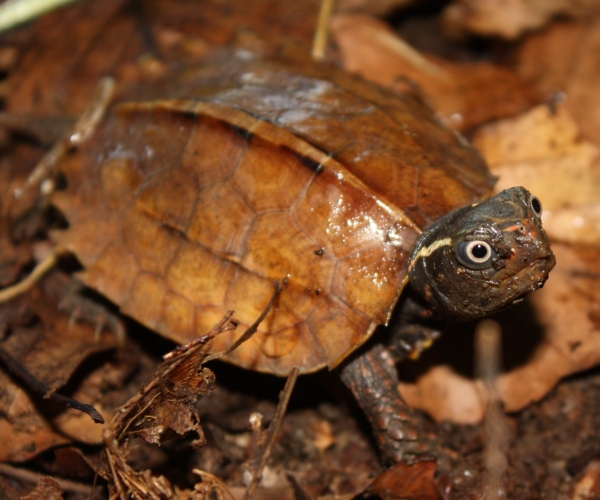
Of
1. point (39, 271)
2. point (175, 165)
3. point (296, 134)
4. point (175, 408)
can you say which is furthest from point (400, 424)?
point (39, 271)

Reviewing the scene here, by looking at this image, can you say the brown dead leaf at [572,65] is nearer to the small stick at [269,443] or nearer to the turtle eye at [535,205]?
the turtle eye at [535,205]

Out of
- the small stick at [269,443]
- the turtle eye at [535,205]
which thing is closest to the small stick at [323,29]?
the turtle eye at [535,205]

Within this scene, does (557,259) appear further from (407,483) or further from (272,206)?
(272,206)

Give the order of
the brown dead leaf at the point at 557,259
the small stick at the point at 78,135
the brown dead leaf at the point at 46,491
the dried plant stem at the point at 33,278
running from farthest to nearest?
the small stick at the point at 78,135
the dried plant stem at the point at 33,278
the brown dead leaf at the point at 557,259
the brown dead leaf at the point at 46,491

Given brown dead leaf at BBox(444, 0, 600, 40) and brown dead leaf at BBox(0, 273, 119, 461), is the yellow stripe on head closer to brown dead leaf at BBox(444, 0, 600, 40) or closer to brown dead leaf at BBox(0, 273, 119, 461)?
brown dead leaf at BBox(0, 273, 119, 461)

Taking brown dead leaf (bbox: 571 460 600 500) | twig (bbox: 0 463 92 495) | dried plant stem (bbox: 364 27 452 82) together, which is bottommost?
brown dead leaf (bbox: 571 460 600 500)

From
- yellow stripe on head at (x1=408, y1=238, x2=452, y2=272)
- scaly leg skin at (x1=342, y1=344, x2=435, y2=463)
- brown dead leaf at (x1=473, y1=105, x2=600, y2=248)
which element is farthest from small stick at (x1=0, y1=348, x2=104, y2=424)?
brown dead leaf at (x1=473, y1=105, x2=600, y2=248)

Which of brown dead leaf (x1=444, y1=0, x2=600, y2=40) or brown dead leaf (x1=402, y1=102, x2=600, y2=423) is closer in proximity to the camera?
brown dead leaf (x1=402, y1=102, x2=600, y2=423)

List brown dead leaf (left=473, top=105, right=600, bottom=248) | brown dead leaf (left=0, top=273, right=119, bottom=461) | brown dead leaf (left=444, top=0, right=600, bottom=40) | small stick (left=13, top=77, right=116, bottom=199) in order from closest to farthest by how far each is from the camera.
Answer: brown dead leaf (left=0, top=273, right=119, bottom=461) → brown dead leaf (left=473, top=105, right=600, bottom=248) → small stick (left=13, top=77, right=116, bottom=199) → brown dead leaf (left=444, top=0, right=600, bottom=40)
